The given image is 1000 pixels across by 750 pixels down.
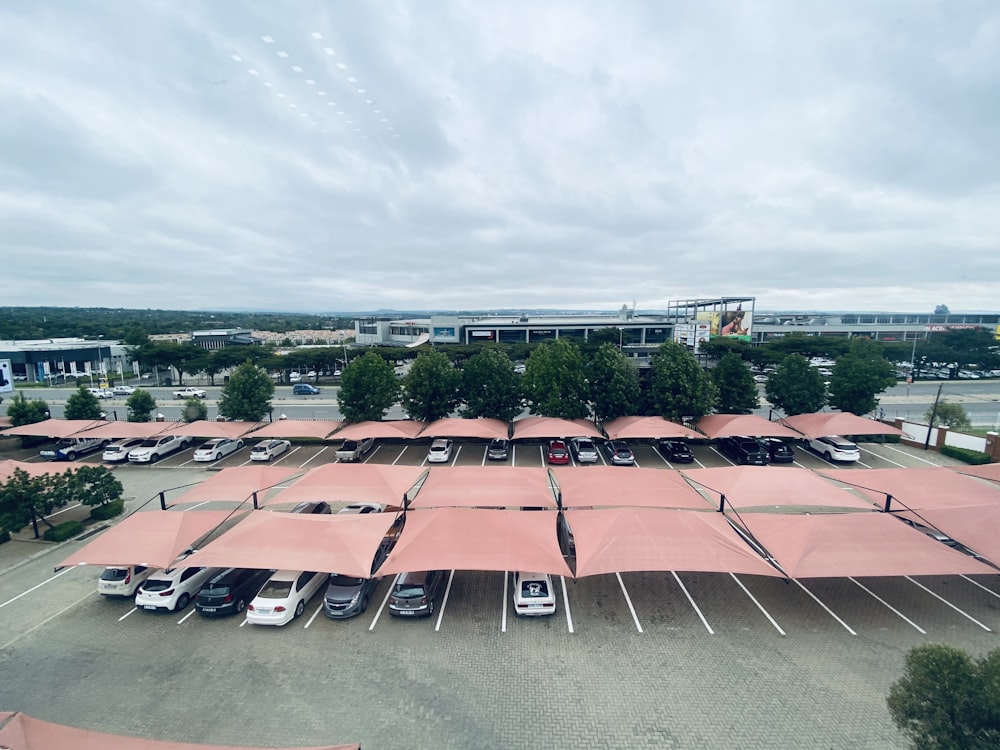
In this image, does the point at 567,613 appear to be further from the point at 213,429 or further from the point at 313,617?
the point at 213,429

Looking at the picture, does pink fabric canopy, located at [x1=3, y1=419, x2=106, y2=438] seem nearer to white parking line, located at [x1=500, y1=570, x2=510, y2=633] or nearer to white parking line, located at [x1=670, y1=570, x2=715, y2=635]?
white parking line, located at [x1=500, y1=570, x2=510, y2=633]

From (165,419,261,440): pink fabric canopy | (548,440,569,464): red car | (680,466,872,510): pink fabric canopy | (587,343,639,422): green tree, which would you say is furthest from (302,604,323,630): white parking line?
(587,343,639,422): green tree

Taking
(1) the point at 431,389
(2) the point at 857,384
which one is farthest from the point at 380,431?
(2) the point at 857,384

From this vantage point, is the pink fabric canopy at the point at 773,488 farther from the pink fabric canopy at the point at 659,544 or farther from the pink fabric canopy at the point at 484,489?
the pink fabric canopy at the point at 484,489

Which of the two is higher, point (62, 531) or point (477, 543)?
point (477, 543)

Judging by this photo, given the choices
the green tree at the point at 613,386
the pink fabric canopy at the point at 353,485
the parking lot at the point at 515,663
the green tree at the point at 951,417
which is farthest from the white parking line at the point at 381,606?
the green tree at the point at 951,417

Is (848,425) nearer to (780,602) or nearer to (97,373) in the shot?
(780,602)
